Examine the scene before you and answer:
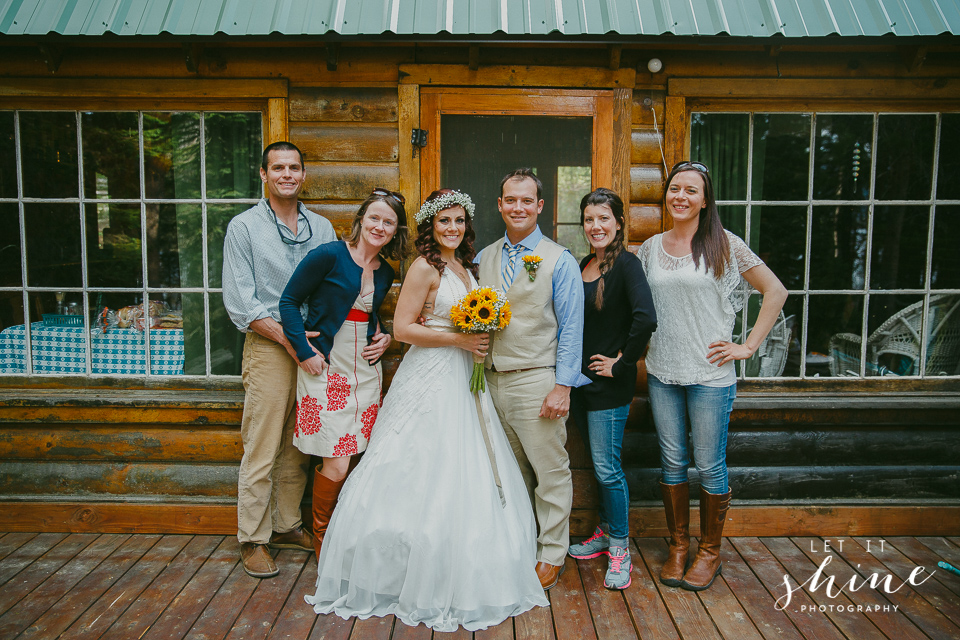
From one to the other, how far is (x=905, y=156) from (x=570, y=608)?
3142 mm

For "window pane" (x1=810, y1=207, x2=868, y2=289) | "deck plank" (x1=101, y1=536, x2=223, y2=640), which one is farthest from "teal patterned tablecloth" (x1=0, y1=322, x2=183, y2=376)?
"window pane" (x1=810, y1=207, x2=868, y2=289)

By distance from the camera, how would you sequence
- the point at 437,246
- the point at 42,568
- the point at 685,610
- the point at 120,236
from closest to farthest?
the point at 685,610, the point at 437,246, the point at 42,568, the point at 120,236

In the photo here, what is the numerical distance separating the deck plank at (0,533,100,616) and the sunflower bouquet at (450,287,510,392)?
235 cm

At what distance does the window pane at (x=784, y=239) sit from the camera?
3531mm

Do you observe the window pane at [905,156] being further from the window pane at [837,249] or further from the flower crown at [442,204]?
the flower crown at [442,204]

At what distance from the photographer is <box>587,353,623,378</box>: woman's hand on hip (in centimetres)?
279

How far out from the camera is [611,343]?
284 cm

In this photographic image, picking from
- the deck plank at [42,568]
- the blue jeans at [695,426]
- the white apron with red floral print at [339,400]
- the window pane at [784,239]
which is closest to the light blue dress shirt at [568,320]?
the blue jeans at [695,426]

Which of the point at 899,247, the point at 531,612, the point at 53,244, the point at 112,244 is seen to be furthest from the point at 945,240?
the point at 53,244

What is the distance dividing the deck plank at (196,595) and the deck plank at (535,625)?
139cm

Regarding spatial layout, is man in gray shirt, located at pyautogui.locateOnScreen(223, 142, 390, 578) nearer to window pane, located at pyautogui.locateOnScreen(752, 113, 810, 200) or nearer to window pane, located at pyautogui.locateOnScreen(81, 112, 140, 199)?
window pane, located at pyautogui.locateOnScreen(81, 112, 140, 199)

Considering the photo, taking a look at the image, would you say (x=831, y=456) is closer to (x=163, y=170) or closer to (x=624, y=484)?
(x=624, y=484)

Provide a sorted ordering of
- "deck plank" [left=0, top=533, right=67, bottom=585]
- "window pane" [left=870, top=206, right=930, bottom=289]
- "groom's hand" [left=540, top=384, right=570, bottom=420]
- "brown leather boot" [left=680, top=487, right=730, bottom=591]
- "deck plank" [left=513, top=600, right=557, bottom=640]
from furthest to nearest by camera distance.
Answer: "window pane" [left=870, top=206, right=930, bottom=289] < "deck plank" [left=0, top=533, right=67, bottom=585] < "brown leather boot" [left=680, top=487, right=730, bottom=591] < "groom's hand" [left=540, top=384, right=570, bottom=420] < "deck plank" [left=513, top=600, right=557, bottom=640]

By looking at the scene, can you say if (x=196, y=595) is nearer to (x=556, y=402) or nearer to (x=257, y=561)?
(x=257, y=561)
